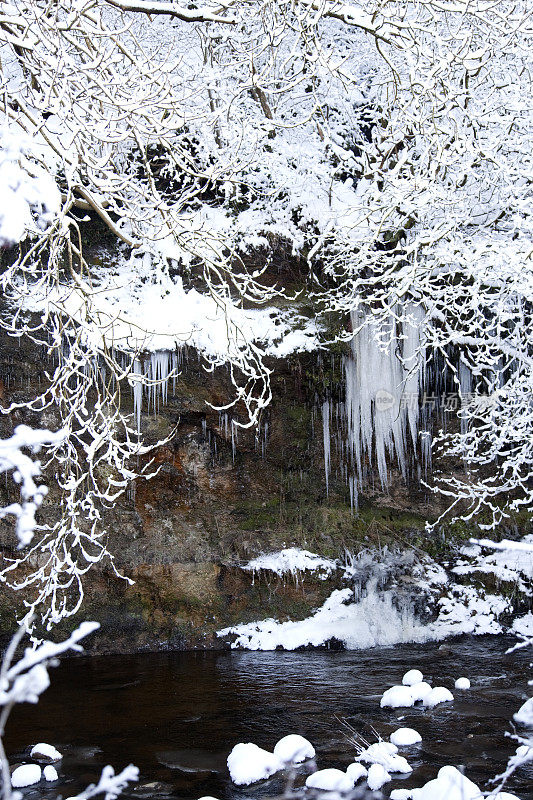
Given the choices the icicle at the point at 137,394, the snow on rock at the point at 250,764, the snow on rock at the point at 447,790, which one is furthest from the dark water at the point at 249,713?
the icicle at the point at 137,394

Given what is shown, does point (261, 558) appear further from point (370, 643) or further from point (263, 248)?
point (263, 248)

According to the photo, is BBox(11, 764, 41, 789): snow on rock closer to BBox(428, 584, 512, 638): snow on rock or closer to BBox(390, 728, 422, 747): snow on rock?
BBox(390, 728, 422, 747): snow on rock

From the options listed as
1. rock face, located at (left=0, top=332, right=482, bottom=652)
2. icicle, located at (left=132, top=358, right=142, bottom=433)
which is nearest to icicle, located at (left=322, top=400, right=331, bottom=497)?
rock face, located at (left=0, top=332, right=482, bottom=652)

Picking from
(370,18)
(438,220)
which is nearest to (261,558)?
(438,220)

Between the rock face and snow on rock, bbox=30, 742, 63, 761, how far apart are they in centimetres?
315

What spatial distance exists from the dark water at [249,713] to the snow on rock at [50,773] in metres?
0.06

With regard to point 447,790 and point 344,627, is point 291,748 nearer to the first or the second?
point 447,790

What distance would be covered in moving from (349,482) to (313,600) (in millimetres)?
1610

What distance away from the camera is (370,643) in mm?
7438

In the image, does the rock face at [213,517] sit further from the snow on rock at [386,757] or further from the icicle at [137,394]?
the snow on rock at [386,757]

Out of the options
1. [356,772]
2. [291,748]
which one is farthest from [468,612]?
[356,772]

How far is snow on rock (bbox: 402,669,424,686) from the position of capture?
5590 mm

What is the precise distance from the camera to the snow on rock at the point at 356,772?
377 cm

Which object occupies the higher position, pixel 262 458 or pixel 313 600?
pixel 262 458
